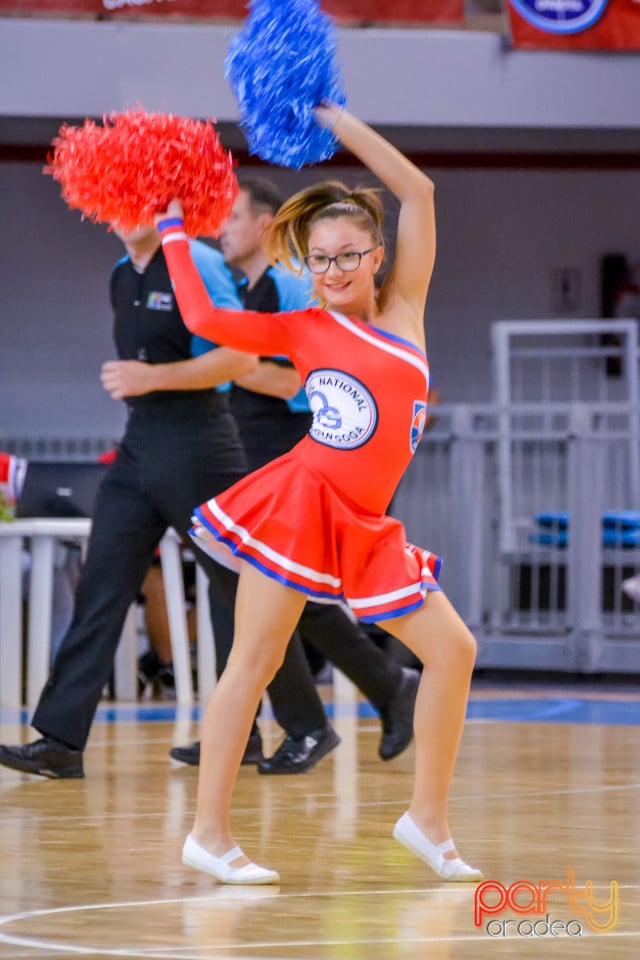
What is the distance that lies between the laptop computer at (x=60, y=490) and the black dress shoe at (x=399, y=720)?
319cm

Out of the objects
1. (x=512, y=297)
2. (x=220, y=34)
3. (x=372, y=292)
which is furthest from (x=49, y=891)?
(x=512, y=297)

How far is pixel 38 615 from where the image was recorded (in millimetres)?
6812

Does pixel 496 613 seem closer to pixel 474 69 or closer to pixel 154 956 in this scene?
pixel 474 69

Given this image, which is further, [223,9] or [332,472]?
[223,9]

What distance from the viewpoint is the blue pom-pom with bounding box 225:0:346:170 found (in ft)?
10.2

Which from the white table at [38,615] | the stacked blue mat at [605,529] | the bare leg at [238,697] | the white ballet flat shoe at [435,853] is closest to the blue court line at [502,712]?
the white table at [38,615]

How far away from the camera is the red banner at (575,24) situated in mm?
9016

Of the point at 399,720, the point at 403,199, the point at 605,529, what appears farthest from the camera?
the point at 605,529

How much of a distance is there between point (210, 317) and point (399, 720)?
2.04m

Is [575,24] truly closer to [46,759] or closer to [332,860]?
[46,759]

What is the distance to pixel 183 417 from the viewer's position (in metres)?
4.49

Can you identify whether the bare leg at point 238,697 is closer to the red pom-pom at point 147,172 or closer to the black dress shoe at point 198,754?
the red pom-pom at point 147,172

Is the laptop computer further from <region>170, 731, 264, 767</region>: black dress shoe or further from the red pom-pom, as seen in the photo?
the red pom-pom

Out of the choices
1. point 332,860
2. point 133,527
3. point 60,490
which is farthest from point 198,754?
point 60,490
